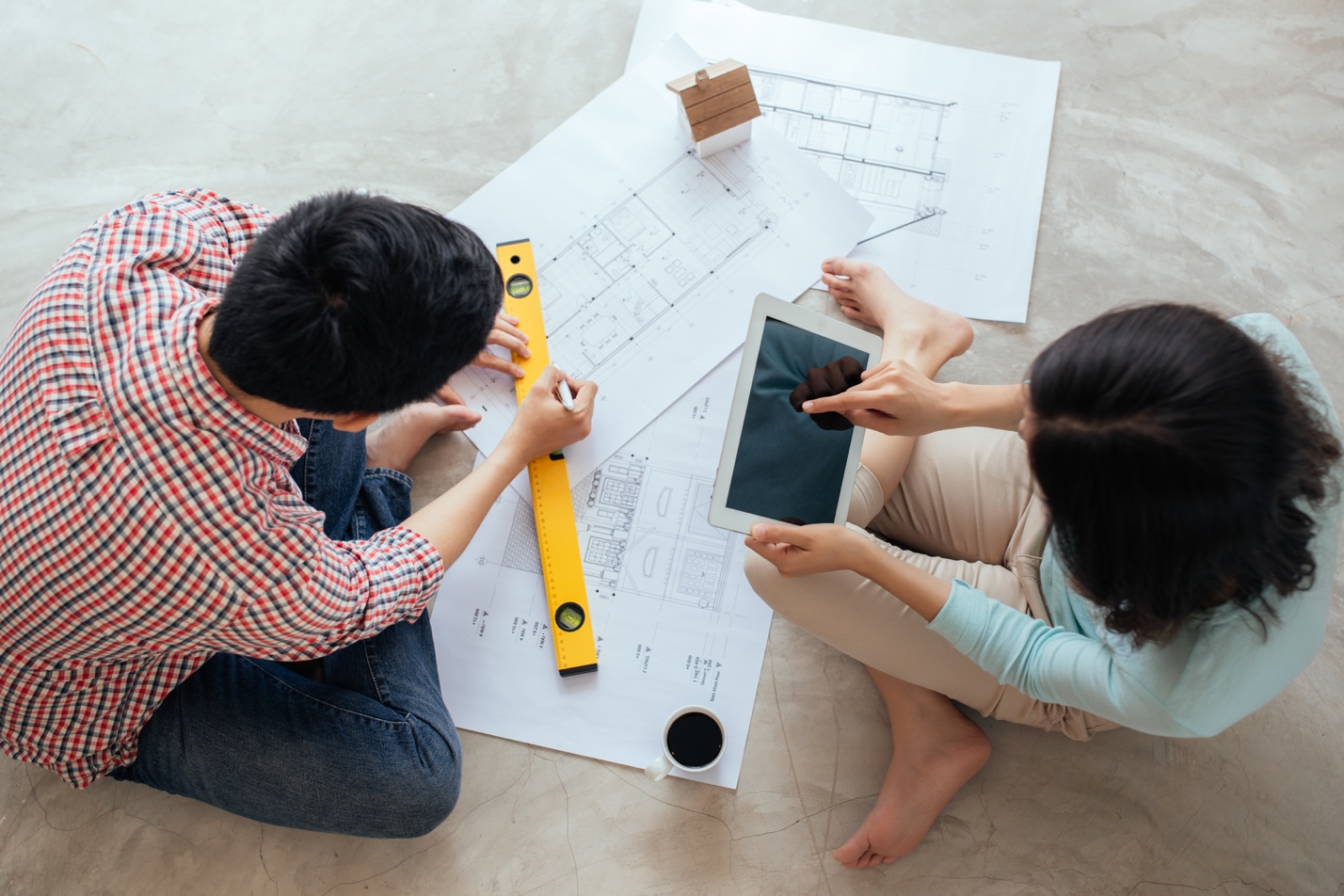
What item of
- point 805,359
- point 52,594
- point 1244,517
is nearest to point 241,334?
point 52,594

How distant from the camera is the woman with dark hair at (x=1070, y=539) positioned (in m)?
0.68

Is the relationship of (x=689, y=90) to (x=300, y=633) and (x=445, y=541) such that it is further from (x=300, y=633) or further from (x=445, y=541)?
(x=300, y=633)

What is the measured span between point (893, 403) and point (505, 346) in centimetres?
56

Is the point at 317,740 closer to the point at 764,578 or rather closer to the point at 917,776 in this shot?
the point at 764,578

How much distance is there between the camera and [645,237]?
130 cm

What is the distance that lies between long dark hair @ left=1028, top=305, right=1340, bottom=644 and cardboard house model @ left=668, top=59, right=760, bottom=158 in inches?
26.5

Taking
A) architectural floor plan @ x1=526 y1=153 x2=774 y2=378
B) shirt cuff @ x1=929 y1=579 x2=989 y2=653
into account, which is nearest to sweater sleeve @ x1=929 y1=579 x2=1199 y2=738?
shirt cuff @ x1=929 y1=579 x2=989 y2=653

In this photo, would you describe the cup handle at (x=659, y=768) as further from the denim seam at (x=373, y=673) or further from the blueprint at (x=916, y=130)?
the blueprint at (x=916, y=130)

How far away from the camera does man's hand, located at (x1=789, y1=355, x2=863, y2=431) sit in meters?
1.04

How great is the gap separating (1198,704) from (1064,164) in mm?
867

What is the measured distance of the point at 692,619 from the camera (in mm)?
1208

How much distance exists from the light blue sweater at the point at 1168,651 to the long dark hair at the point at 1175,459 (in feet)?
0.20

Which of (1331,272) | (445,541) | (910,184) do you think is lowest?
(445,541)

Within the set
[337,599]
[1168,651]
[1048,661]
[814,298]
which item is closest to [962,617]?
[1048,661]
